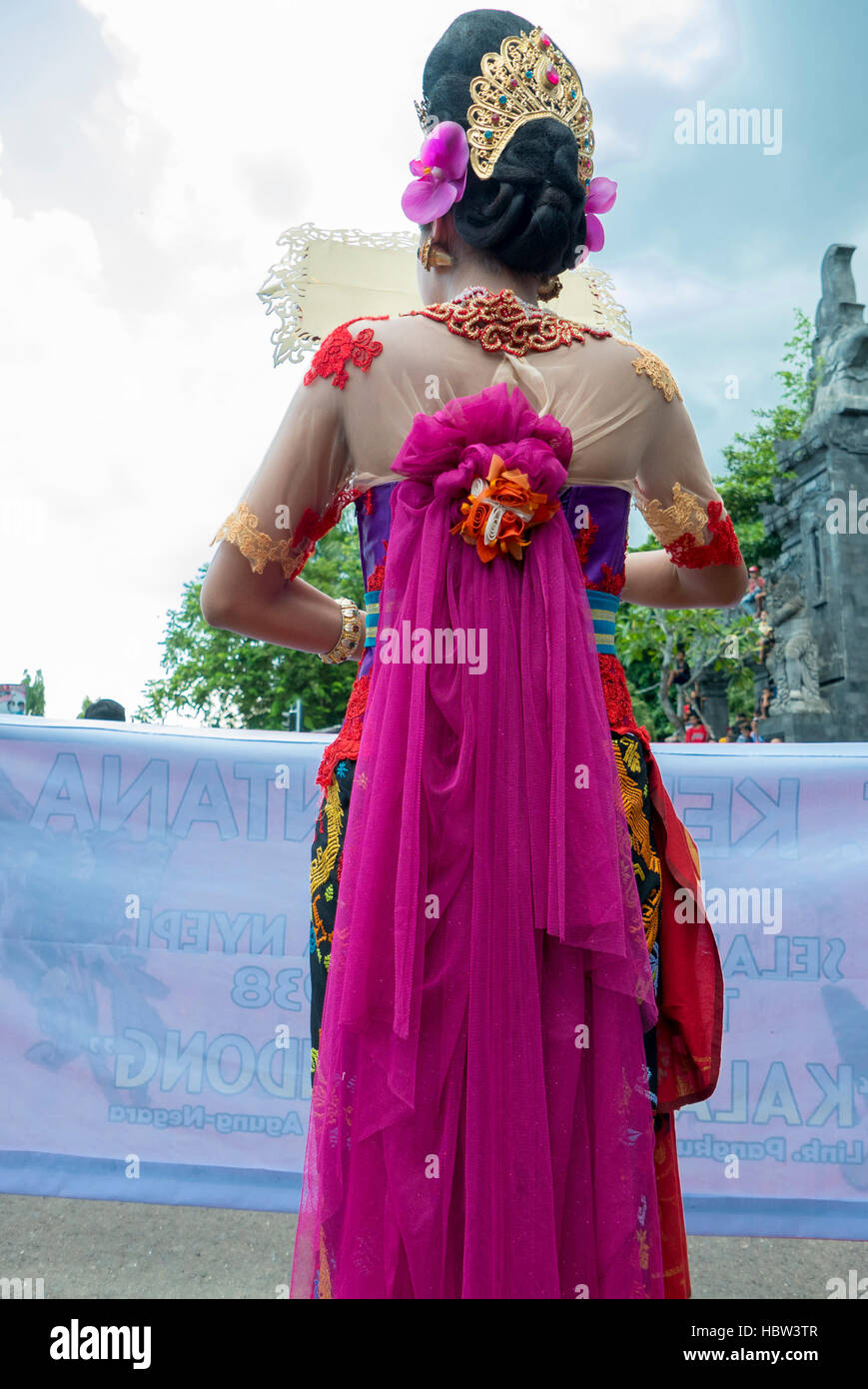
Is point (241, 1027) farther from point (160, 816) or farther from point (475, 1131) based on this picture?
point (475, 1131)

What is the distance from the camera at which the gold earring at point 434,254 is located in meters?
1.53

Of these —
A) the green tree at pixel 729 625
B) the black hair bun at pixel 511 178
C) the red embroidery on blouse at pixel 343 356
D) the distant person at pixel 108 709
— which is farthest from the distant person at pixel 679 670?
the red embroidery on blouse at pixel 343 356

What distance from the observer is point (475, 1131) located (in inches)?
47.5

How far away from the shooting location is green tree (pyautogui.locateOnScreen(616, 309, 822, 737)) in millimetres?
20422

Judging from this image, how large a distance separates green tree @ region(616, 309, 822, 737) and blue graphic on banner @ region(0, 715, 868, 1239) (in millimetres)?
6835

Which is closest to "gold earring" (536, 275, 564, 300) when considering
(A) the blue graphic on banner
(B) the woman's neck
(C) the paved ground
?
(B) the woman's neck

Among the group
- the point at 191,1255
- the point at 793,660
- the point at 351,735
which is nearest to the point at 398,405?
the point at 351,735

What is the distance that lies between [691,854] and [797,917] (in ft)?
5.40

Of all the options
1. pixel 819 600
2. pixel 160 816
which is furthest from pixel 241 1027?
pixel 819 600

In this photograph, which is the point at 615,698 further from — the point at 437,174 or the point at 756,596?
the point at 756,596

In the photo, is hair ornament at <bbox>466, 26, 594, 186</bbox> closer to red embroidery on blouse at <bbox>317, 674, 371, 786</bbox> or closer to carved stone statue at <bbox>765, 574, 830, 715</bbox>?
red embroidery on blouse at <bbox>317, 674, 371, 786</bbox>

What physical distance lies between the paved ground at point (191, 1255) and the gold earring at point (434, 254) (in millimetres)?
2414

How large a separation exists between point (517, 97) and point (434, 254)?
0.24 meters
